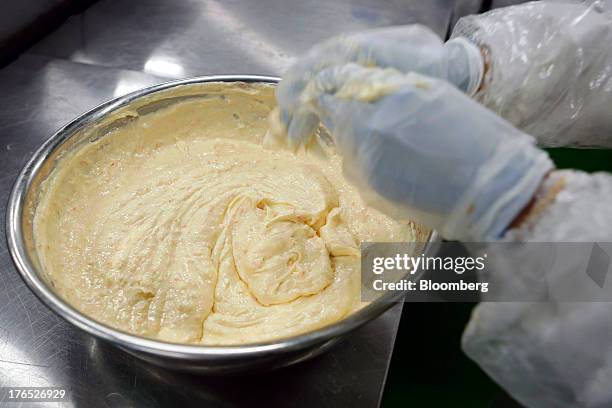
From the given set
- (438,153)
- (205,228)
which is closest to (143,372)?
(205,228)

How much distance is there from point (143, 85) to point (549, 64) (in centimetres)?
179

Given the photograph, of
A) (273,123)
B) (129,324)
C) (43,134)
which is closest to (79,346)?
(129,324)

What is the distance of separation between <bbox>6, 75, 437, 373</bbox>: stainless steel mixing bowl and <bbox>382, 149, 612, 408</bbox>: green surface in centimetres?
38

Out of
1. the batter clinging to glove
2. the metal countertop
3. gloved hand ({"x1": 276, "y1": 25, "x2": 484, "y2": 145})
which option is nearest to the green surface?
the metal countertop

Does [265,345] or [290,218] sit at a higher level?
[265,345]

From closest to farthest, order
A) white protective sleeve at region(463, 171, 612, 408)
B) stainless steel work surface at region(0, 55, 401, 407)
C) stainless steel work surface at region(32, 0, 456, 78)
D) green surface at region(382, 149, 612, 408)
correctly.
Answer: white protective sleeve at region(463, 171, 612, 408)
stainless steel work surface at region(0, 55, 401, 407)
green surface at region(382, 149, 612, 408)
stainless steel work surface at region(32, 0, 456, 78)

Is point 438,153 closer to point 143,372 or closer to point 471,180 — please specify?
point 471,180

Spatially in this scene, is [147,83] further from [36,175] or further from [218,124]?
[36,175]

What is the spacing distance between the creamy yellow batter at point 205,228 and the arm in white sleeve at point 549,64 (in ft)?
1.67

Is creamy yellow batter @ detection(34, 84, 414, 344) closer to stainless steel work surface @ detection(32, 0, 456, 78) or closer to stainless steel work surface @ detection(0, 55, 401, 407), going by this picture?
stainless steel work surface @ detection(0, 55, 401, 407)

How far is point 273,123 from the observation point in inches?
55.2

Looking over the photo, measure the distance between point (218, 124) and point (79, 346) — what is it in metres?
0.95

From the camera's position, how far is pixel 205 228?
1663mm

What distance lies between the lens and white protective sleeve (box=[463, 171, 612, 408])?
3.19 feet
